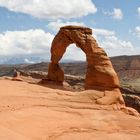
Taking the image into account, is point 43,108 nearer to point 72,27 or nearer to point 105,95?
point 105,95

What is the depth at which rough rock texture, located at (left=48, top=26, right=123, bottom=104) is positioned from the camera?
89.7 ft

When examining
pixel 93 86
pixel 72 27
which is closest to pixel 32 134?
pixel 93 86

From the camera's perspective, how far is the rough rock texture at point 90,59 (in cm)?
2734

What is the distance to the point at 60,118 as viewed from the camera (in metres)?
18.7

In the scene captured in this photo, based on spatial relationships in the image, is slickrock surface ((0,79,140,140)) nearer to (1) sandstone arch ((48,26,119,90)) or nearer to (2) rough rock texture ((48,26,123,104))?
(2) rough rock texture ((48,26,123,104))

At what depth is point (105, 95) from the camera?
25.6 metres

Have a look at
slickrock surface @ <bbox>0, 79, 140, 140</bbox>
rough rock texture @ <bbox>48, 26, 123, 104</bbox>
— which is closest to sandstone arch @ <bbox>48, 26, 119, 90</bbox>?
rough rock texture @ <bbox>48, 26, 123, 104</bbox>

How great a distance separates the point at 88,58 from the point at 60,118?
10.6 m

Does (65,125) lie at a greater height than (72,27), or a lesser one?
lesser

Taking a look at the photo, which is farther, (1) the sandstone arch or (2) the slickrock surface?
(1) the sandstone arch

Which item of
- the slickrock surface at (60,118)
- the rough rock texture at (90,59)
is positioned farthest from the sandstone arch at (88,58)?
the slickrock surface at (60,118)

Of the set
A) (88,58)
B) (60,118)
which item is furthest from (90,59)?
(60,118)

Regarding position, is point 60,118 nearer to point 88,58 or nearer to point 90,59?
point 90,59

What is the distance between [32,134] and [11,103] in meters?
4.51
